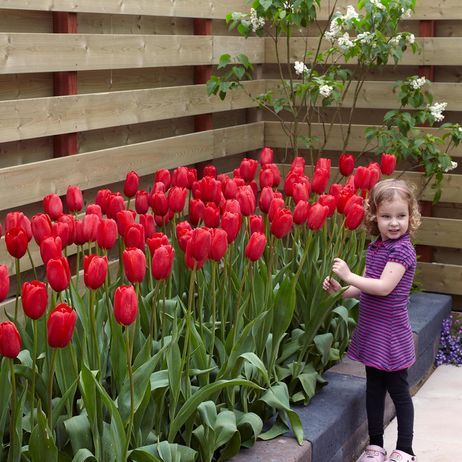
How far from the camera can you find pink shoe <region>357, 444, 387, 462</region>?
352 centimetres

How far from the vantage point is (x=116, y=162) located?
4355 millimetres

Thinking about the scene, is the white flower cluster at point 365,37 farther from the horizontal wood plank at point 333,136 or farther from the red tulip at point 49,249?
the red tulip at point 49,249

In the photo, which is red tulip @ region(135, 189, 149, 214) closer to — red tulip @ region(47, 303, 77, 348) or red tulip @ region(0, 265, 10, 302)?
red tulip @ region(0, 265, 10, 302)

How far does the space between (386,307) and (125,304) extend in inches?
57.1

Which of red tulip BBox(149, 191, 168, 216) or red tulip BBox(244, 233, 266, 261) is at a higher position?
red tulip BBox(149, 191, 168, 216)

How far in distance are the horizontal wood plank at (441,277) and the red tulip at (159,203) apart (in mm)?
2540

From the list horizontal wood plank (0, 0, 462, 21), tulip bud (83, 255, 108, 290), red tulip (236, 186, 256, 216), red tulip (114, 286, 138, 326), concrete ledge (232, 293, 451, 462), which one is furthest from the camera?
horizontal wood plank (0, 0, 462, 21)

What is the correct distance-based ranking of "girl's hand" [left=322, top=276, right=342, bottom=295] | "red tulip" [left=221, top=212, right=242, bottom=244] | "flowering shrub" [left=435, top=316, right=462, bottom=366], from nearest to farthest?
"red tulip" [left=221, top=212, right=242, bottom=244] → "girl's hand" [left=322, top=276, right=342, bottom=295] → "flowering shrub" [left=435, top=316, right=462, bottom=366]

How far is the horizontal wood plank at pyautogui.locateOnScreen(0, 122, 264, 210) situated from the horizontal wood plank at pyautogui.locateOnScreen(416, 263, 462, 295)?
3.83 ft

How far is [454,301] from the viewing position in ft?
17.9

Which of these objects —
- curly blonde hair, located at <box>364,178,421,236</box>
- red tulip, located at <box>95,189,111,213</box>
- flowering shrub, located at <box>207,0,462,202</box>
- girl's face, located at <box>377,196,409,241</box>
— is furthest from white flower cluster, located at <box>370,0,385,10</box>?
red tulip, located at <box>95,189,111,213</box>

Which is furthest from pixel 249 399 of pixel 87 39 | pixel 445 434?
pixel 87 39

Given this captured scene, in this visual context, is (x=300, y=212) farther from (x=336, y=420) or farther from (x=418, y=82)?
(x=418, y=82)

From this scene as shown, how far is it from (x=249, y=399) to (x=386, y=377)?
1.92 ft
